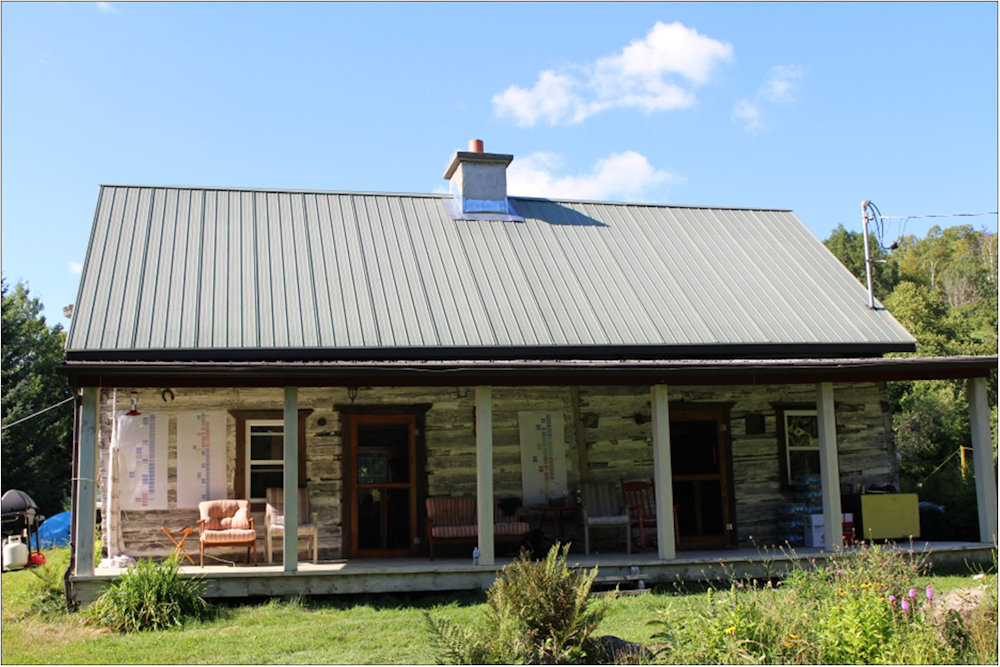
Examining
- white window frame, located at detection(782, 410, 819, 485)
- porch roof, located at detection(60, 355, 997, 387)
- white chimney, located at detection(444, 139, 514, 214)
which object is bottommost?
white window frame, located at detection(782, 410, 819, 485)

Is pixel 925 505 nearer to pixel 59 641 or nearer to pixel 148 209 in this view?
pixel 59 641

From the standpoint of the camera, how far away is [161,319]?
38.2 ft

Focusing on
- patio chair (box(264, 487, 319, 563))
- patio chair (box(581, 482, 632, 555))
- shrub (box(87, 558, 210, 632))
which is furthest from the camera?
patio chair (box(581, 482, 632, 555))

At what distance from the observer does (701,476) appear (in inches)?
502

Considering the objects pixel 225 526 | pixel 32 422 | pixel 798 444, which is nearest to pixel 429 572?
pixel 225 526

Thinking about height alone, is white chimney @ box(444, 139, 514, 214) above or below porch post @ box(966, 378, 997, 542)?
above

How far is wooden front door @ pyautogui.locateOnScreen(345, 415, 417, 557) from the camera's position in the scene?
11.8 metres

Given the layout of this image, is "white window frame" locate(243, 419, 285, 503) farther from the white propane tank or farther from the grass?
the white propane tank

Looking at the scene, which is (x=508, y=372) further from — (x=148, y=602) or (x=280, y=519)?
(x=148, y=602)

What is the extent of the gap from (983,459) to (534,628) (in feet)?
23.5

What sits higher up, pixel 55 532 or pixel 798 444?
pixel 798 444

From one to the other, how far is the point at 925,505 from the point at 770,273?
12.8 feet

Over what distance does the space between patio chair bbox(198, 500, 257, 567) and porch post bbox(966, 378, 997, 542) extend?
8.44 m

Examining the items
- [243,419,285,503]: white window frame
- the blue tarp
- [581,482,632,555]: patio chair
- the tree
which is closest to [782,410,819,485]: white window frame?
[581,482,632,555]: patio chair
